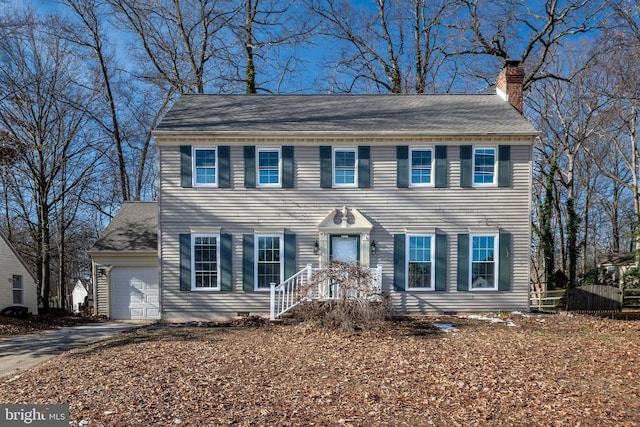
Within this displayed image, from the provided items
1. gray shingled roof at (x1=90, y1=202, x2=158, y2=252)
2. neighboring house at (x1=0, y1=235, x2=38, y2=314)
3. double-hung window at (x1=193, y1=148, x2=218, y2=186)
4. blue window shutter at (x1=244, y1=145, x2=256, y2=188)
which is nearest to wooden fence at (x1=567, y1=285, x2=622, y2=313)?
blue window shutter at (x1=244, y1=145, x2=256, y2=188)

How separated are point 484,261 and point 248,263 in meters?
7.09

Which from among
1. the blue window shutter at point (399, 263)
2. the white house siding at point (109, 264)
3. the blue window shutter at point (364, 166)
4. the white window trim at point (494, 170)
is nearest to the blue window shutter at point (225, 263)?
the white house siding at point (109, 264)

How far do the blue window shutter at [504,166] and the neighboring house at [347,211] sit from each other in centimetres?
3

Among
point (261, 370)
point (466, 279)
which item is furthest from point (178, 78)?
point (261, 370)

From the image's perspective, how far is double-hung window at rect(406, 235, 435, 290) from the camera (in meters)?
12.8

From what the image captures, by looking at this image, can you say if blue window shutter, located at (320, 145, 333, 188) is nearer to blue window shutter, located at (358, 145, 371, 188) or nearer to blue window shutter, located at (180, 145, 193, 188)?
blue window shutter, located at (358, 145, 371, 188)

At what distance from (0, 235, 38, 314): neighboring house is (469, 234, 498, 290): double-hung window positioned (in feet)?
52.5

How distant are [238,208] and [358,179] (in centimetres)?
371

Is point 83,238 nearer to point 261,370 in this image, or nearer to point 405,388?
point 261,370

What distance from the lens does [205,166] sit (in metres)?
12.9

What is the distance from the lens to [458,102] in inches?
606

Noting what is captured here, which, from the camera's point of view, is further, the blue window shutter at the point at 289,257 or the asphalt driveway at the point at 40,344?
the blue window shutter at the point at 289,257

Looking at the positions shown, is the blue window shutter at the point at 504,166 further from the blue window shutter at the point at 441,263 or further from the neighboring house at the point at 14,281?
the neighboring house at the point at 14,281

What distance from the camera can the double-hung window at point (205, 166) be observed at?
12859 mm
